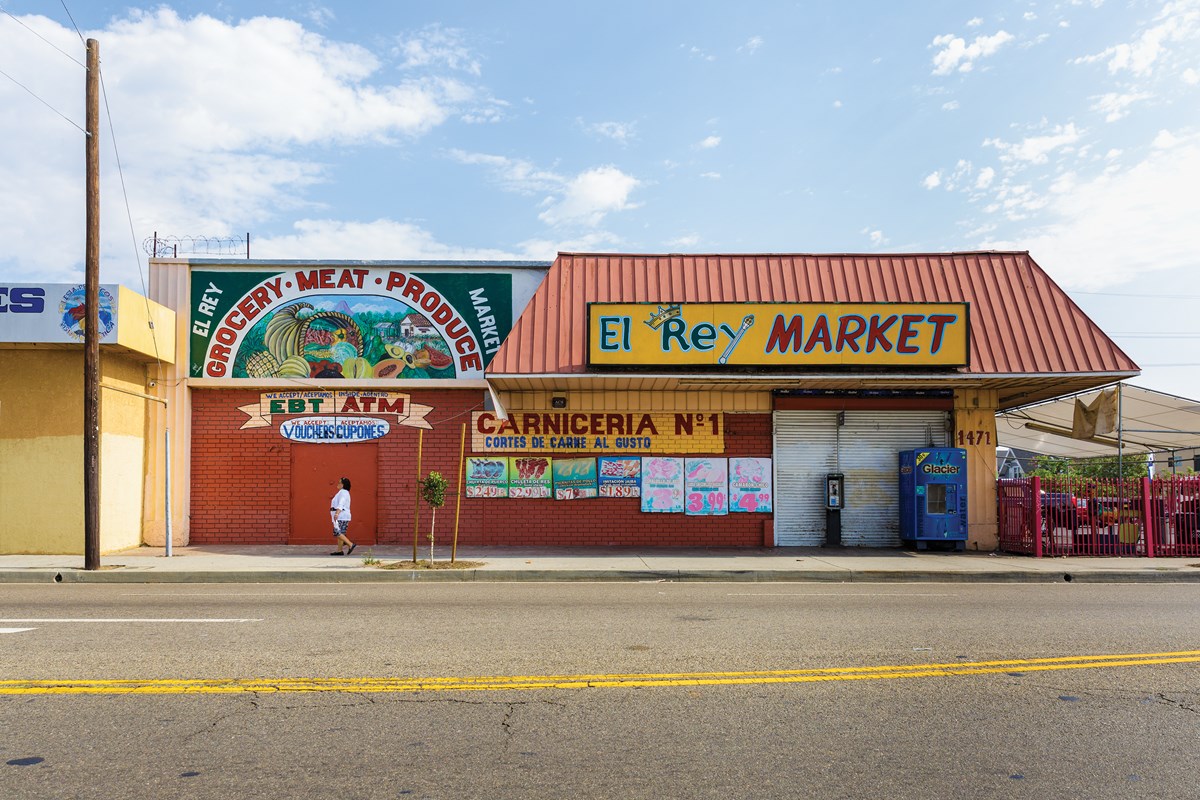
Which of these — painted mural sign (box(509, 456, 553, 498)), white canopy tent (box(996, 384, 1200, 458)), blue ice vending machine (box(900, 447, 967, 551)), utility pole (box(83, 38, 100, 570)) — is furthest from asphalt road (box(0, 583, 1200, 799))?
white canopy tent (box(996, 384, 1200, 458))

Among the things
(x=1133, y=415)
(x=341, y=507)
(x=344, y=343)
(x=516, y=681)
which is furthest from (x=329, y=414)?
(x=1133, y=415)

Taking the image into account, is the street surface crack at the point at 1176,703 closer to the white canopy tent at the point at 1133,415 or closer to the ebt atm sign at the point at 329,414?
the ebt atm sign at the point at 329,414

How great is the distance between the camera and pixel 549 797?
15.4 ft

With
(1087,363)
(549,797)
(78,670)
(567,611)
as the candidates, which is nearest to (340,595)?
(567,611)

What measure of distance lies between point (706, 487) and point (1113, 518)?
858 cm

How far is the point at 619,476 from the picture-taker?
20.4 m

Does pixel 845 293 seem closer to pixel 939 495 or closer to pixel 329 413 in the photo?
pixel 939 495

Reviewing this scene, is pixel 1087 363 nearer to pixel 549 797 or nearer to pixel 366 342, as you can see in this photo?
pixel 366 342

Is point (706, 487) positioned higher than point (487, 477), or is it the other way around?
point (487, 477)

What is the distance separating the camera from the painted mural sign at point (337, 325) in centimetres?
2011

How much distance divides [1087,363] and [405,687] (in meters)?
16.7

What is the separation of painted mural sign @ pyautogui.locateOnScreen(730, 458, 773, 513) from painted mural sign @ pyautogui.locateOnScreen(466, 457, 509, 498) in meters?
5.09

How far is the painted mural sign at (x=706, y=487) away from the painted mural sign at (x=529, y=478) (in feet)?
10.2

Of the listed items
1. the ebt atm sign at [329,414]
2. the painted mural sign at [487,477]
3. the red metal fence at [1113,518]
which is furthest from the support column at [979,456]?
the ebt atm sign at [329,414]
